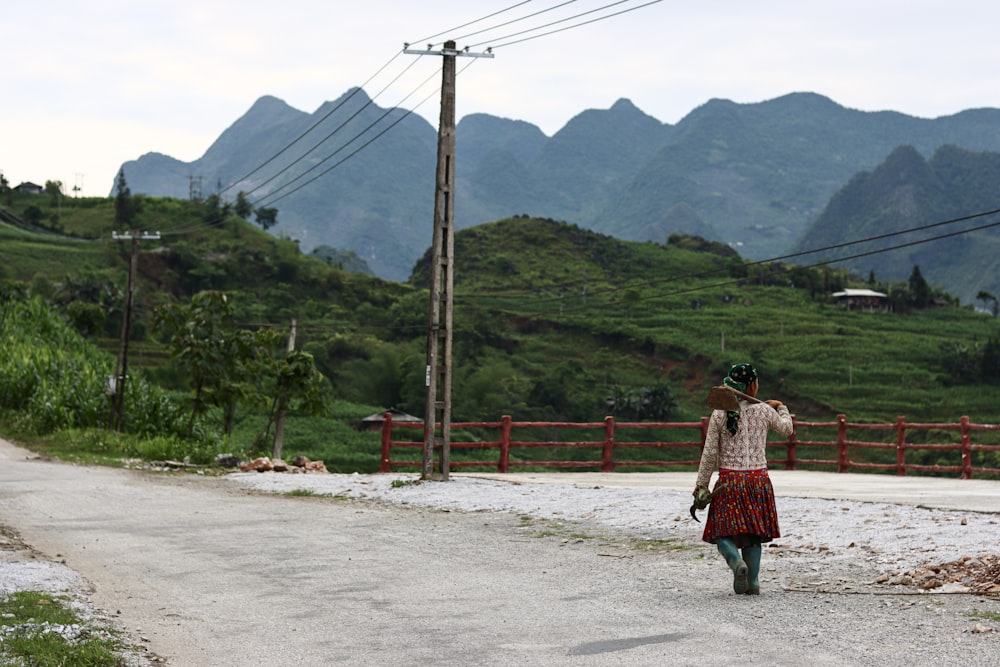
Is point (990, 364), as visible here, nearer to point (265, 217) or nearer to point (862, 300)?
point (862, 300)

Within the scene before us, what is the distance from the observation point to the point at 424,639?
8.55m

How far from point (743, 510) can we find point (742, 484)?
0.23m

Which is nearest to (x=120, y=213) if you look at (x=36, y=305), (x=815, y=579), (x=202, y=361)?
(x=36, y=305)

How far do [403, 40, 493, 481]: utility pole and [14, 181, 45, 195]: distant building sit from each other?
153324 mm

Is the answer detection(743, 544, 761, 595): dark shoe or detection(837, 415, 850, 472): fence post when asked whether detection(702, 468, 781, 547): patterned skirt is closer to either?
detection(743, 544, 761, 595): dark shoe

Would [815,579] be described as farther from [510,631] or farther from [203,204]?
[203,204]

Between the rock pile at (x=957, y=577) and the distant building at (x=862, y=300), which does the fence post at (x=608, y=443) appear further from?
the distant building at (x=862, y=300)

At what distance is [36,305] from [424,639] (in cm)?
5318

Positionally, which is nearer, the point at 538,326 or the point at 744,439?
the point at 744,439

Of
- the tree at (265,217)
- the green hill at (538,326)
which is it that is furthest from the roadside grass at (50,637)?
the tree at (265,217)

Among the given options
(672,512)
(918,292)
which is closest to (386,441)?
(672,512)

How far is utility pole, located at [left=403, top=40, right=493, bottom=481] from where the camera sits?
75.3 feet

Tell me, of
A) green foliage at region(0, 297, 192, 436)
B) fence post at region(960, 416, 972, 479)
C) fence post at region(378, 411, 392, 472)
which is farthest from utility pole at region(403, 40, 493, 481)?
green foliage at region(0, 297, 192, 436)

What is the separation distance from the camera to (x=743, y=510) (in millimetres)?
9523
